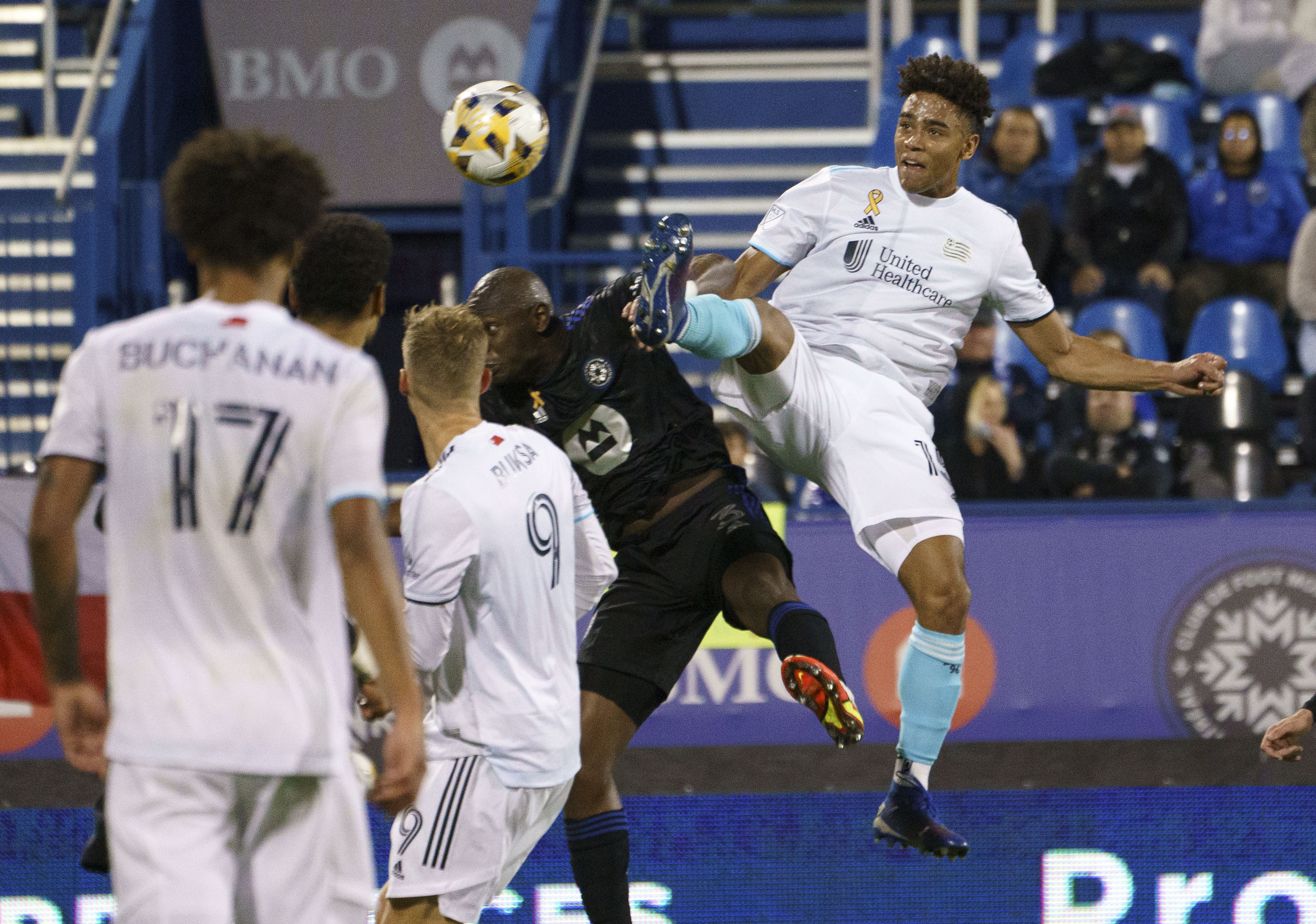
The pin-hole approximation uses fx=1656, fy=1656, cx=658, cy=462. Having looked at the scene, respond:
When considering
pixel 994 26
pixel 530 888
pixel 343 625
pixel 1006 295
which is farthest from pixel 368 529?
pixel 994 26

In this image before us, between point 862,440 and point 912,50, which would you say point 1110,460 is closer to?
point 862,440

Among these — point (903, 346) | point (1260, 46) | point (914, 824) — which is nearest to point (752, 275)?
point (903, 346)

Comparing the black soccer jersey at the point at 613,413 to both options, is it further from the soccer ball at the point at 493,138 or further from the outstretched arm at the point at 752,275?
the soccer ball at the point at 493,138

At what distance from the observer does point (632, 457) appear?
5.13m

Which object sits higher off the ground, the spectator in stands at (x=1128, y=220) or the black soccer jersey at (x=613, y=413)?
the spectator in stands at (x=1128, y=220)

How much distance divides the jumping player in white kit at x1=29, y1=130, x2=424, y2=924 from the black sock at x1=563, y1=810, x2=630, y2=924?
2136 millimetres

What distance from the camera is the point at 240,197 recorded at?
280 cm

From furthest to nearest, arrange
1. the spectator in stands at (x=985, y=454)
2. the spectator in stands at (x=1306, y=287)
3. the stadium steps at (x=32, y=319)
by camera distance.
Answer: the spectator in stands at (x=1306, y=287) < the stadium steps at (x=32, y=319) < the spectator in stands at (x=985, y=454)

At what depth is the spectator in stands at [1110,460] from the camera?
7688 mm

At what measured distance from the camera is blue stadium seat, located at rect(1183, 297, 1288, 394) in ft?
29.1

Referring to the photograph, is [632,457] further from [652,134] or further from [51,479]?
[652,134]

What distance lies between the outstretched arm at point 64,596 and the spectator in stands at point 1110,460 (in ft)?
18.5

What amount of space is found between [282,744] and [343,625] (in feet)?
1.03

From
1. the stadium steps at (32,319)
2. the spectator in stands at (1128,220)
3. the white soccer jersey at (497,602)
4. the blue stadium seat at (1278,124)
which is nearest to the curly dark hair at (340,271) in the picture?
the white soccer jersey at (497,602)
